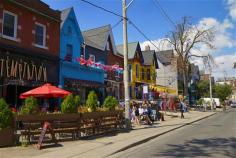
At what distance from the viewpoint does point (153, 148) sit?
1351 centimetres

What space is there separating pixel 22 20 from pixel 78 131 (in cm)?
1018

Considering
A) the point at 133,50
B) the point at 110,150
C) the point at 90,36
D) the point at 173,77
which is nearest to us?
the point at 110,150

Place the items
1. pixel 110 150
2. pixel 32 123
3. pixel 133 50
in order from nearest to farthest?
pixel 110 150 → pixel 32 123 → pixel 133 50

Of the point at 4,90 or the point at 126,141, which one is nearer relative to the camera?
the point at 126,141

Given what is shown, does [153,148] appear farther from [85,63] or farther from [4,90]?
[85,63]

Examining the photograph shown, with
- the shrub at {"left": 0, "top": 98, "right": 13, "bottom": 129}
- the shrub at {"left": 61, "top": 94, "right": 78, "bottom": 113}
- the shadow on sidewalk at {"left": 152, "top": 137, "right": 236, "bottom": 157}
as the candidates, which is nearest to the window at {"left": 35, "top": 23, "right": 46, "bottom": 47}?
the shrub at {"left": 61, "top": 94, "right": 78, "bottom": 113}

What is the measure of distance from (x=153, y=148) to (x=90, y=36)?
26.4 m

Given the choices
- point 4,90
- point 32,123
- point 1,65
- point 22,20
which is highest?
point 22,20

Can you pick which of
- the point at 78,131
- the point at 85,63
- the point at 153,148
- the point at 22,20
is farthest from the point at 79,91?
the point at 153,148

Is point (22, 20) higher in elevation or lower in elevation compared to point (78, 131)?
higher

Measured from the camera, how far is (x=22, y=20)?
2256 centimetres

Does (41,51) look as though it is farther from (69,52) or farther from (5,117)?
(5,117)

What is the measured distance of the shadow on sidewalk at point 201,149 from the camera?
37.9ft

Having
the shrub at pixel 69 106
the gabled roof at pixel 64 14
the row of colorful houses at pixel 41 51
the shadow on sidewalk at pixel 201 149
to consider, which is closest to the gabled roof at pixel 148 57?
the row of colorful houses at pixel 41 51
